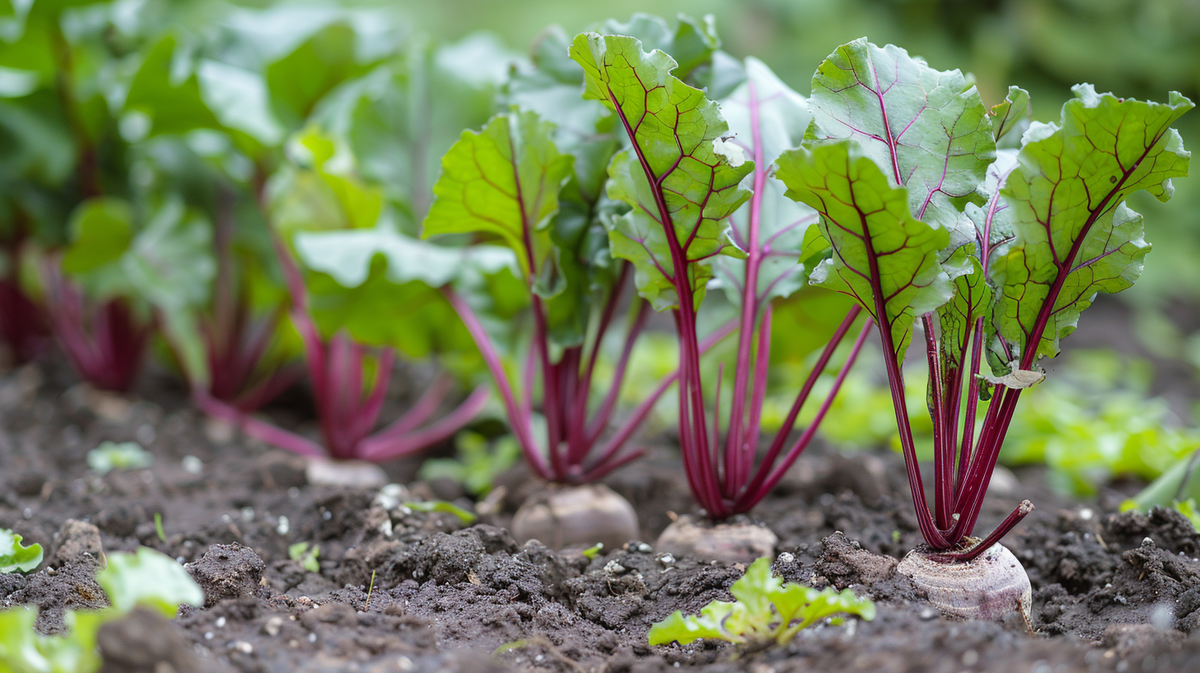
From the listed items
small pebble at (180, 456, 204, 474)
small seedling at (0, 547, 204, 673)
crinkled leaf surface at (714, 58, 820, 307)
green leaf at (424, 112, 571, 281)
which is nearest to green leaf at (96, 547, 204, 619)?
small seedling at (0, 547, 204, 673)

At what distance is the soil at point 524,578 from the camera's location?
94cm

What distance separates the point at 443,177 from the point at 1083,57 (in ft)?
18.2

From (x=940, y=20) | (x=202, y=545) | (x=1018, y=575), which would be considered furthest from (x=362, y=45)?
(x=940, y=20)

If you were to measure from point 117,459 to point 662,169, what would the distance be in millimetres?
1697

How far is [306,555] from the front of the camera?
149 cm

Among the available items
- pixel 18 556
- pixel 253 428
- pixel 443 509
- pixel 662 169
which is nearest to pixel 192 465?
pixel 253 428

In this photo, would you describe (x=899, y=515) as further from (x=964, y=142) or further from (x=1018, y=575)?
(x=964, y=142)

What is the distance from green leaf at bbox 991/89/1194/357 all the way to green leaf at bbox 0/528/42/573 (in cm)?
161

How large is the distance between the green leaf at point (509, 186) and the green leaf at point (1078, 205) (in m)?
0.77

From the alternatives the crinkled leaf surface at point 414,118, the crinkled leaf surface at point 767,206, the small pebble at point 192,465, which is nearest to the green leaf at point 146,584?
the crinkled leaf surface at point 767,206

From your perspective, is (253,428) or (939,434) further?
(253,428)

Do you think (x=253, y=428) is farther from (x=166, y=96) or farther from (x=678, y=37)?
(x=678, y=37)

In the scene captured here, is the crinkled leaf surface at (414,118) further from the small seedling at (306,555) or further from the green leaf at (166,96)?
the small seedling at (306,555)

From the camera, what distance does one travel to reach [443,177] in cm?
144
